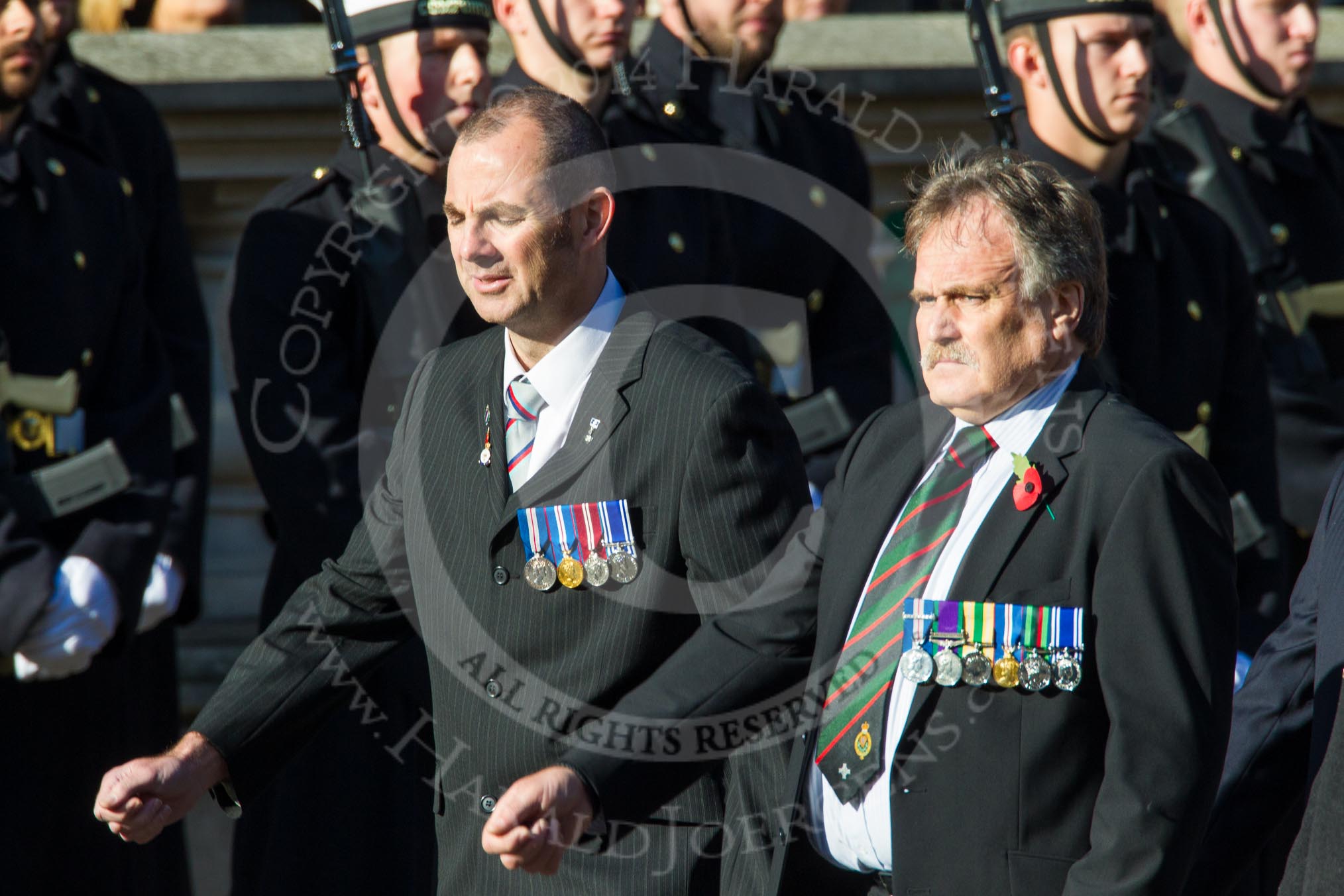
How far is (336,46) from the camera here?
462cm

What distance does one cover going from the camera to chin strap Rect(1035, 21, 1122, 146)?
477cm

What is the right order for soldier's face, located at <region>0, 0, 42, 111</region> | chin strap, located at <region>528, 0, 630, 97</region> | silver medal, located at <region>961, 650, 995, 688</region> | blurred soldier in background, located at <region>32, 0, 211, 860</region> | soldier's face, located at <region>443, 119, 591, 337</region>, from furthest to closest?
chin strap, located at <region>528, 0, 630, 97</region> → blurred soldier in background, located at <region>32, 0, 211, 860</region> → soldier's face, located at <region>0, 0, 42, 111</region> → soldier's face, located at <region>443, 119, 591, 337</region> → silver medal, located at <region>961, 650, 995, 688</region>

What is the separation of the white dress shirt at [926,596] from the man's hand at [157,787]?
37.5 inches

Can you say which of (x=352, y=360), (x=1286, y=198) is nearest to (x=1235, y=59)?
(x=1286, y=198)

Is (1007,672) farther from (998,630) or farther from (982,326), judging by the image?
(982,326)

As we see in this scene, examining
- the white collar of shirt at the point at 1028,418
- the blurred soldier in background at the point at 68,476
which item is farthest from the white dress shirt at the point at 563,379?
the blurred soldier in background at the point at 68,476

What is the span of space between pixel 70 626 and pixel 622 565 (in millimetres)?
1712

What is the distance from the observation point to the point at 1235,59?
5414 millimetres

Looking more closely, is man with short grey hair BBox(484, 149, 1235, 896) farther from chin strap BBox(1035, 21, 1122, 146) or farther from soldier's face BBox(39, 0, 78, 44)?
soldier's face BBox(39, 0, 78, 44)

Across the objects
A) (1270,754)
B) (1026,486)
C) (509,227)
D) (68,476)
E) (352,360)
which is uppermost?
(509,227)

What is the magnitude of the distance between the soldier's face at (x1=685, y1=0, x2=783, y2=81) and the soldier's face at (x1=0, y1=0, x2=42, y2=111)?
152cm

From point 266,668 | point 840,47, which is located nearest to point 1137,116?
point 840,47

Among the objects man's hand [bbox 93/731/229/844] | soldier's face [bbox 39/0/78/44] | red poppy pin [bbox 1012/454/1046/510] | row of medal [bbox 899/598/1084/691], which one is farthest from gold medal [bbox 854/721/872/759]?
soldier's face [bbox 39/0/78/44]

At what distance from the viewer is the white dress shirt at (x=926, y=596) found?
2.83 metres
